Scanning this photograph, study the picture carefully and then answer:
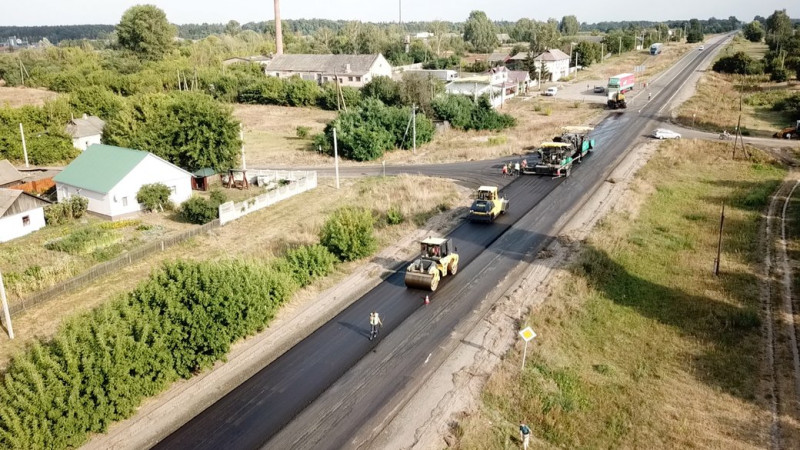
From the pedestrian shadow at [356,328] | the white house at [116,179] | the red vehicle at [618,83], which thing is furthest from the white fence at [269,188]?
the red vehicle at [618,83]

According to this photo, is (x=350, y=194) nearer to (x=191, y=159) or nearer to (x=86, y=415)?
(x=191, y=159)

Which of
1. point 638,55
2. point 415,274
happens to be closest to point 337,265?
point 415,274

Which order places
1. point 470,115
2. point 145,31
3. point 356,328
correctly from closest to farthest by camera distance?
1. point 356,328
2. point 470,115
3. point 145,31

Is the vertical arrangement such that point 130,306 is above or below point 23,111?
below

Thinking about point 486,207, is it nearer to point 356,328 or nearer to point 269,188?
point 356,328

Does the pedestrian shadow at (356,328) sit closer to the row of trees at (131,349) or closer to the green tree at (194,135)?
the row of trees at (131,349)

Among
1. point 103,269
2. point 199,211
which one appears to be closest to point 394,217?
point 199,211

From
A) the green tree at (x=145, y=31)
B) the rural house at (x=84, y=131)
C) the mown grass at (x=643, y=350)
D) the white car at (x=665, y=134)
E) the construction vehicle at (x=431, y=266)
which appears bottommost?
the mown grass at (x=643, y=350)
